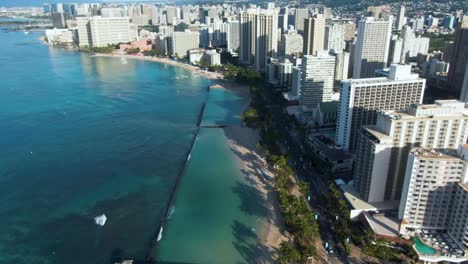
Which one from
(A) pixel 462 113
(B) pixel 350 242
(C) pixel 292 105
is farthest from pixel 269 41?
(B) pixel 350 242

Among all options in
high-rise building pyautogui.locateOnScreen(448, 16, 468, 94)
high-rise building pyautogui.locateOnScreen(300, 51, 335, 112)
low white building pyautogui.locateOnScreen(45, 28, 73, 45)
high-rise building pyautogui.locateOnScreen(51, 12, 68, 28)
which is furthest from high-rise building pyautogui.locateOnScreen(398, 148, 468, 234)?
high-rise building pyautogui.locateOnScreen(51, 12, 68, 28)

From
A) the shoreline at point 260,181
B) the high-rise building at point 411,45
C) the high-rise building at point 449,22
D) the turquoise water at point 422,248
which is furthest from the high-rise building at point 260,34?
the high-rise building at point 449,22

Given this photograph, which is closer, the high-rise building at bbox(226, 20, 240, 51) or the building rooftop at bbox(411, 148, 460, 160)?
the building rooftop at bbox(411, 148, 460, 160)

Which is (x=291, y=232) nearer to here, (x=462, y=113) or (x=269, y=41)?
(x=462, y=113)

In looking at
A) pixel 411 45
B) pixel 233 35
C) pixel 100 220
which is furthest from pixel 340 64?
pixel 100 220

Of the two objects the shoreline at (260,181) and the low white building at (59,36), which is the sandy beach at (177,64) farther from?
the low white building at (59,36)

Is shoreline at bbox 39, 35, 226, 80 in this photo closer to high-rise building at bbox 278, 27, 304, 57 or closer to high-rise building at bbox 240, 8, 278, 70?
high-rise building at bbox 240, 8, 278, 70

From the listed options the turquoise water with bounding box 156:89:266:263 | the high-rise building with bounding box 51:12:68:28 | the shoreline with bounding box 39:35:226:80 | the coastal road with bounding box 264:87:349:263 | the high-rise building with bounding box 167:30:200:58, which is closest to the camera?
the turquoise water with bounding box 156:89:266:263
